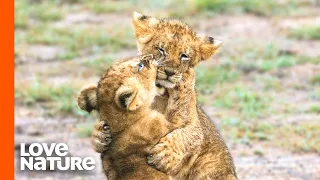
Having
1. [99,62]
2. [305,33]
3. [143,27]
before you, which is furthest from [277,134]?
[143,27]

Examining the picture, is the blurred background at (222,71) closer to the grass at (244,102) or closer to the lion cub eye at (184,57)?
the grass at (244,102)

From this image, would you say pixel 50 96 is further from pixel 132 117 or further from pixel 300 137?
pixel 132 117

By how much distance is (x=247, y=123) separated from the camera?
35.5 feet

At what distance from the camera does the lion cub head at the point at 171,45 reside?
6707 millimetres

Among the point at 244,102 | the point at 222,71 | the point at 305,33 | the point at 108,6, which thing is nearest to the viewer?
the point at 244,102

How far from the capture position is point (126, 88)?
6.45 metres

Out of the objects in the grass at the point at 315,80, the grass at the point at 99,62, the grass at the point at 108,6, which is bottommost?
the grass at the point at 99,62

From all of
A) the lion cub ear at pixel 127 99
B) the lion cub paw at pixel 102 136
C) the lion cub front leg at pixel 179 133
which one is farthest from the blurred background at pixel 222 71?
the lion cub ear at pixel 127 99

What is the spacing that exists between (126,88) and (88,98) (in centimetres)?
47

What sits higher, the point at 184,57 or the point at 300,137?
the point at 184,57

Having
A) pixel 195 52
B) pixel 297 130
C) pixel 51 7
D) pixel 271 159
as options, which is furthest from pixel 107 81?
pixel 51 7

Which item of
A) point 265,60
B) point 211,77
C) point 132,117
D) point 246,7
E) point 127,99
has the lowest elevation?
point 211,77

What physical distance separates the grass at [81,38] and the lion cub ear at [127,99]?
642cm

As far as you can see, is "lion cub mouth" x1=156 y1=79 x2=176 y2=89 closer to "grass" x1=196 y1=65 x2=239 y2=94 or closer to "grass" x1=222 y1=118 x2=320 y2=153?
"grass" x1=222 y1=118 x2=320 y2=153
